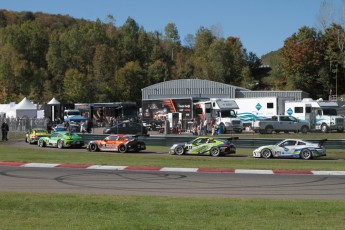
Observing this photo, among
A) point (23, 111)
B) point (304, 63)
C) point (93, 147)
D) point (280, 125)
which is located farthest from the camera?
point (304, 63)

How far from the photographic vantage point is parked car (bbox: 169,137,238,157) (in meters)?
27.9

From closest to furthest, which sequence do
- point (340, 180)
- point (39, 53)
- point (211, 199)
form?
point (211, 199)
point (340, 180)
point (39, 53)

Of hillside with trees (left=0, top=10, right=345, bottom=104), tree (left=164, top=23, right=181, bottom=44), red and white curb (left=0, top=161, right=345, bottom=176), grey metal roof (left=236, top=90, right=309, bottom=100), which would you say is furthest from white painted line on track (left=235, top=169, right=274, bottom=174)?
tree (left=164, top=23, right=181, bottom=44)

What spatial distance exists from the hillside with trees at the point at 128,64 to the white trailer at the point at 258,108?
35802 mm

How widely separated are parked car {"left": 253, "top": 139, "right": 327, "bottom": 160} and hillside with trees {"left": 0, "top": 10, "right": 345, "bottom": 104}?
57321 millimetres

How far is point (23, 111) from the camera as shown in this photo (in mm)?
61406

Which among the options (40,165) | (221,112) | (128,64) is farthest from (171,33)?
(40,165)

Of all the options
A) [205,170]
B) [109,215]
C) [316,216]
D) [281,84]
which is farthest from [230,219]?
[281,84]

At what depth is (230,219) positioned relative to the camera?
9133mm

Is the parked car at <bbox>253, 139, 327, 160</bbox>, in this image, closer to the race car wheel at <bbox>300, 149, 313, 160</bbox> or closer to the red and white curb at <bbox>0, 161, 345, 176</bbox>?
the race car wheel at <bbox>300, 149, 313, 160</bbox>

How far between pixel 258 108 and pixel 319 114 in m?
6.07

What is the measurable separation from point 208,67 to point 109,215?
91418 millimetres

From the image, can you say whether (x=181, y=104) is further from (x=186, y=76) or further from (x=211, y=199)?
(x=186, y=76)

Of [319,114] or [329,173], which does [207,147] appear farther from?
[319,114]
